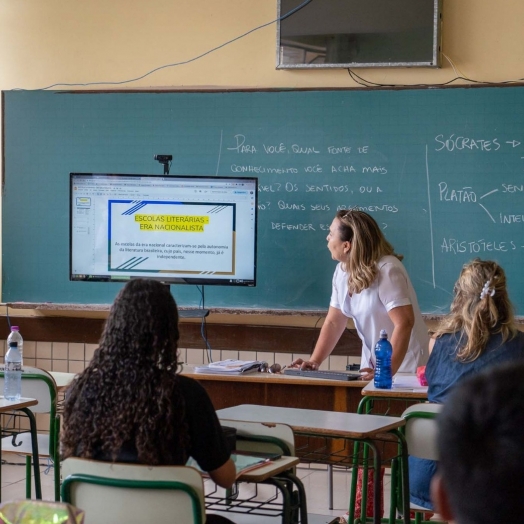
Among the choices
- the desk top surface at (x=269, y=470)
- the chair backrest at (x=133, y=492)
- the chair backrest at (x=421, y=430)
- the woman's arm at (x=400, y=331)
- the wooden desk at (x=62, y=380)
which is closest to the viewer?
the chair backrest at (x=133, y=492)

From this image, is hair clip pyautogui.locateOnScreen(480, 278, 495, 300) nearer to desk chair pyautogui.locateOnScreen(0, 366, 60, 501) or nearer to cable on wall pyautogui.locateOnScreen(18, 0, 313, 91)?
desk chair pyautogui.locateOnScreen(0, 366, 60, 501)

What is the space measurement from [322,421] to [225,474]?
813 mm

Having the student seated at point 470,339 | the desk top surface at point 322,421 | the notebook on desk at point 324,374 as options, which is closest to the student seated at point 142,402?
the desk top surface at point 322,421

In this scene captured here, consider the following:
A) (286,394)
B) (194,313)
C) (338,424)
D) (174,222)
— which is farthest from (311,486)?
(338,424)

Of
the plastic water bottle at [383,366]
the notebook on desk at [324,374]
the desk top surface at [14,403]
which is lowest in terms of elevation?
the desk top surface at [14,403]

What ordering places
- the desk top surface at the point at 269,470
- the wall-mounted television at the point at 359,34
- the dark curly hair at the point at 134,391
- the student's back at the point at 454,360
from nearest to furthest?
the dark curly hair at the point at 134,391 → the desk top surface at the point at 269,470 → the student's back at the point at 454,360 → the wall-mounted television at the point at 359,34

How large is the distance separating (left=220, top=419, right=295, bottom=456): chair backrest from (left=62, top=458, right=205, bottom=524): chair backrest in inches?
27.3

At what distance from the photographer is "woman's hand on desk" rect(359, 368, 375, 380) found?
4203mm

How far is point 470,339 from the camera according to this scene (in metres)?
3.25

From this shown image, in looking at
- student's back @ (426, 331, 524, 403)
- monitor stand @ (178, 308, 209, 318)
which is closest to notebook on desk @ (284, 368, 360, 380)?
student's back @ (426, 331, 524, 403)

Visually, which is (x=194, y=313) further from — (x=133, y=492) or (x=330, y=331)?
(x=133, y=492)

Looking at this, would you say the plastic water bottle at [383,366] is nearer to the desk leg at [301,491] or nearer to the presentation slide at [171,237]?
the desk leg at [301,491]

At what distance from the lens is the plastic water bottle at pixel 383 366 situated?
12.5 ft

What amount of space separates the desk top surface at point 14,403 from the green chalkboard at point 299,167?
2.11 meters
